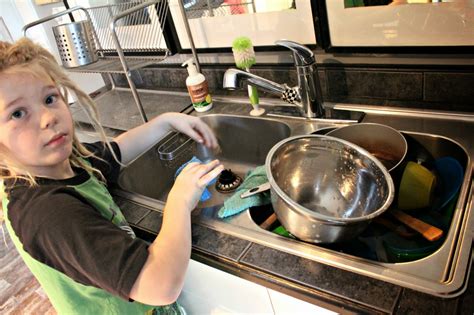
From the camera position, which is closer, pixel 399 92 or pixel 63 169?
pixel 63 169

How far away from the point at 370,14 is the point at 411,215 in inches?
21.7

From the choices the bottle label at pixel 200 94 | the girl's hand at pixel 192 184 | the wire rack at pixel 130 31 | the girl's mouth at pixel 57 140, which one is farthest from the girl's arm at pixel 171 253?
the wire rack at pixel 130 31

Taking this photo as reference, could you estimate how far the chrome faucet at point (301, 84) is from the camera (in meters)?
0.99

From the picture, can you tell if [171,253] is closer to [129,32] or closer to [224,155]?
[224,155]

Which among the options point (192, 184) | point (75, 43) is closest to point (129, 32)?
point (75, 43)

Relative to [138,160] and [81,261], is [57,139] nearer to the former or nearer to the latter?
[81,261]

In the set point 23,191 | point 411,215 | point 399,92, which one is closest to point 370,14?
point 399,92

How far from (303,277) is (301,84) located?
582mm

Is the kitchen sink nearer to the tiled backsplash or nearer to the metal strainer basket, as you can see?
the tiled backsplash

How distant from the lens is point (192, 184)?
811 millimetres

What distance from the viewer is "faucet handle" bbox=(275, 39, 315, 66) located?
98 cm

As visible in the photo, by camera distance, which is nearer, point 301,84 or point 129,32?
point 301,84

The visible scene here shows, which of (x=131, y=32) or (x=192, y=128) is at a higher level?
(x=131, y=32)

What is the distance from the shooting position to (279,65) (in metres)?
1.21
